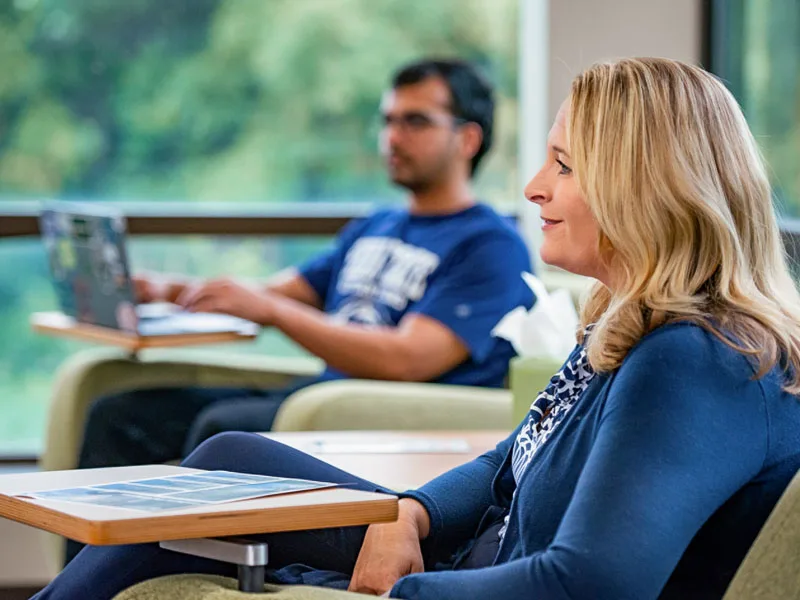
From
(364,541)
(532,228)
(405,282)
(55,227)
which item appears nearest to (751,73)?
(532,228)

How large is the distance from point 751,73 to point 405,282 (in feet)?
3.41

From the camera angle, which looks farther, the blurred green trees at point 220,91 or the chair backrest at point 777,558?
the blurred green trees at point 220,91

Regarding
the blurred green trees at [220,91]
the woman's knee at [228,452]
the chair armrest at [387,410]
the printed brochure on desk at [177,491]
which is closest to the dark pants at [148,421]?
the chair armrest at [387,410]

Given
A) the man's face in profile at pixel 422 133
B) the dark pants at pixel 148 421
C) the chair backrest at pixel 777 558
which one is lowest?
the dark pants at pixel 148 421

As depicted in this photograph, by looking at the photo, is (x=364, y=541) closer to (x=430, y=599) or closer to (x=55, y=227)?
(x=430, y=599)

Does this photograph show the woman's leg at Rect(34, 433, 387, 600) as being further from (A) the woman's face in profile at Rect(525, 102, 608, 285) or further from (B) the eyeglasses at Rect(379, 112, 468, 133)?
(B) the eyeglasses at Rect(379, 112, 468, 133)

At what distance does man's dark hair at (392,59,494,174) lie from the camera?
3.14 meters

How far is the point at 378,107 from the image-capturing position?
3.86 meters

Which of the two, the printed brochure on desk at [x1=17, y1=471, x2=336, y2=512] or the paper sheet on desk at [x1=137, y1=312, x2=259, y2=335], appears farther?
the paper sheet on desk at [x1=137, y1=312, x2=259, y2=335]

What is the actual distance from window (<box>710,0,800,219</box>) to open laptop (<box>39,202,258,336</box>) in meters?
1.29

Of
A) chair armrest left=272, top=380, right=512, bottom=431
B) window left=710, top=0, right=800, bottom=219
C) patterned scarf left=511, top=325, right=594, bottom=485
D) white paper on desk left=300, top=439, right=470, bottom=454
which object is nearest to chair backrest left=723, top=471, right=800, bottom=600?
patterned scarf left=511, top=325, right=594, bottom=485

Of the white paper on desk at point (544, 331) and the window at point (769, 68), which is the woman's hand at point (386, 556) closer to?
the white paper on desk at point (544, 331)

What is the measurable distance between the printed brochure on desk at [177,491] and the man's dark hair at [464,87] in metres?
1.83

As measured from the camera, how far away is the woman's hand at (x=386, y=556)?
1.48m
